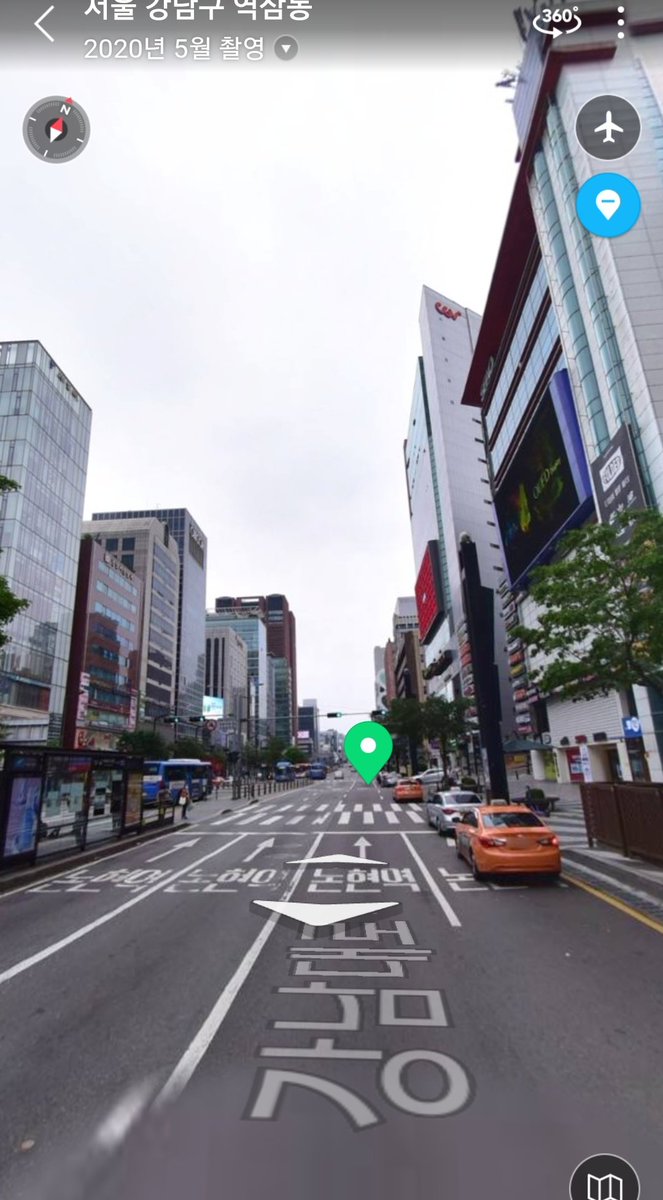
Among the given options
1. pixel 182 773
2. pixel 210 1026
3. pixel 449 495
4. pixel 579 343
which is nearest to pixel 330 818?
pixel 210 1026

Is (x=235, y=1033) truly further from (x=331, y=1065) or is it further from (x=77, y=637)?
(x=77, y=637)

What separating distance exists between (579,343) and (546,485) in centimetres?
1059

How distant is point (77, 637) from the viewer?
73.8m

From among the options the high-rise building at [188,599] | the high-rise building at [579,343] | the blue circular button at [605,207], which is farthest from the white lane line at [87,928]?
the high-rise building at [188,599]

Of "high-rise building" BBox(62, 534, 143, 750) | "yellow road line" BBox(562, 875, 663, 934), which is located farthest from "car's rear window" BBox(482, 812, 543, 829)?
"high-rise building" BBox(62, 534, 143, 750)

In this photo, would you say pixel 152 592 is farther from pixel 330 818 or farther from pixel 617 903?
pixel 617 903

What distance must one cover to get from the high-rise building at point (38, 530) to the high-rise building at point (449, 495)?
5292 centimetres

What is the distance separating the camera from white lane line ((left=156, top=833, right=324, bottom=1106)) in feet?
13.1

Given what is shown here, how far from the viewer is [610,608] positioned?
44.5 feet

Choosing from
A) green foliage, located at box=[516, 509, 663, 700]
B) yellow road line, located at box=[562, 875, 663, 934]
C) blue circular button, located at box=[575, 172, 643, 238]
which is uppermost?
blue circular button, located at box=[575, 172, 643, 238]

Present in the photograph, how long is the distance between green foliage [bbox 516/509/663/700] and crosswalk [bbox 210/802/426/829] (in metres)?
11.9

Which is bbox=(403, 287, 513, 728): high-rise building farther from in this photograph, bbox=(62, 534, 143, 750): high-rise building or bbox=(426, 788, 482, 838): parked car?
bbox=(426, 788, 482, 838): parked car

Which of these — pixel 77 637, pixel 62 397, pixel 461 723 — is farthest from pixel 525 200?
pixel 77 637
